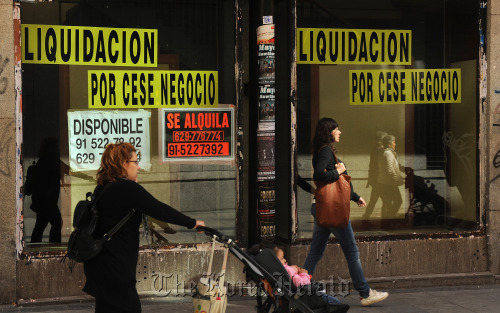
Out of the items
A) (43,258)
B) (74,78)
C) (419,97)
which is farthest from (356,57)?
(43,258)

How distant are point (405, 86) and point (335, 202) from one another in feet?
7.52

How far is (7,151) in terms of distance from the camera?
8141mm

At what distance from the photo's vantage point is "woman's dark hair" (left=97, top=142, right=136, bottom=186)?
18.6 feet

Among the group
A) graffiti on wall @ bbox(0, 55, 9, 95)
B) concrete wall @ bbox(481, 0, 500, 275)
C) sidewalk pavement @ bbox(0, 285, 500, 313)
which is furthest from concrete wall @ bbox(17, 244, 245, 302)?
concrete wall @ bbox(481, 0, 500, 275)

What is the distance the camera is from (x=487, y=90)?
958cm

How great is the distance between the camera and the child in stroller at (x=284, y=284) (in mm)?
6188

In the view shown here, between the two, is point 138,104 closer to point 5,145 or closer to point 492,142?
point 5,145

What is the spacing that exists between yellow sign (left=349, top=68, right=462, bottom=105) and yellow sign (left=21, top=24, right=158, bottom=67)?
2298mm

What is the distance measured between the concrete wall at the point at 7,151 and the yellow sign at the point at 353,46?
294cm

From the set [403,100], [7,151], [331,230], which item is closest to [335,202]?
[331,230]

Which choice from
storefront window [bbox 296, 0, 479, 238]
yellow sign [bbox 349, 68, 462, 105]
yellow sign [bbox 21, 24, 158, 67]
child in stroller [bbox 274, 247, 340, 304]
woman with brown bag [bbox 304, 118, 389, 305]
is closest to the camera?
child in stroller [bbox 274, 247, 340, 304]

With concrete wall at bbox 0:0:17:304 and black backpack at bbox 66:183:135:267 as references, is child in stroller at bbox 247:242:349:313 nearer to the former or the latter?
black backpack at bbox 66:183:135:267

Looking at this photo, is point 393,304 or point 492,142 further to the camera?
point 492,142

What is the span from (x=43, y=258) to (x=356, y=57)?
3.92m
